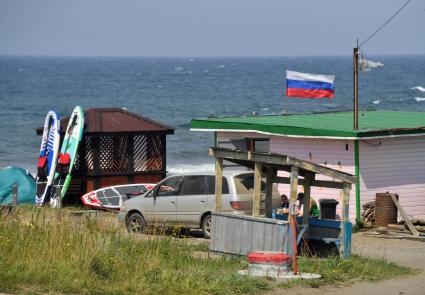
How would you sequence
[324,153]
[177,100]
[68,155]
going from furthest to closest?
[177,100] < [68,155] < [324,153]

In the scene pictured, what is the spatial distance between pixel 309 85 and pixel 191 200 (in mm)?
6754

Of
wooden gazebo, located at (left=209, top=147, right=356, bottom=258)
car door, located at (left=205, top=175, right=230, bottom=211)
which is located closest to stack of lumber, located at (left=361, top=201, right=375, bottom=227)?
car door, located at (left=205, top=175, right=230, bottom=211)

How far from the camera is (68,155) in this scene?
28891 millimetres

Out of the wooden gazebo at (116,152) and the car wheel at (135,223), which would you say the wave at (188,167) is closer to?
the wooden gazebo at (116,152)

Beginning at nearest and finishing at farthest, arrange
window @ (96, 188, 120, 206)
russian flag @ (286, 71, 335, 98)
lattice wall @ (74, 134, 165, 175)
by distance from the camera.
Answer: russian flag @ (286, 71, 335, 98), window @ (96, 188, 120, 206), lattice wall @ (74, 134, 165, 175)

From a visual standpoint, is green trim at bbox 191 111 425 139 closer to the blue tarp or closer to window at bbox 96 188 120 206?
window at bbox 96 188 120 206

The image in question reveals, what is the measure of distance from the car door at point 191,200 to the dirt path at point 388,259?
3.58 metres

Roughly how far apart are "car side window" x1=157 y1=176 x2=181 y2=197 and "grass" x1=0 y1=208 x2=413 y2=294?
505cm

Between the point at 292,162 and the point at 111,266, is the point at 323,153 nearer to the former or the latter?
A: the point at 292,162

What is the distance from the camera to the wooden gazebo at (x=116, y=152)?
29.5 meters

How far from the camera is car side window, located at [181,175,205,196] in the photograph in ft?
72.5

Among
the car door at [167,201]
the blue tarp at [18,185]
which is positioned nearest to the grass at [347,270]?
the car door at [167,201]

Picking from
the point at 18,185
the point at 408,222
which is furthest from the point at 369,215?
the point at 18,185

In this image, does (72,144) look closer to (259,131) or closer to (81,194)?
(81,194)
